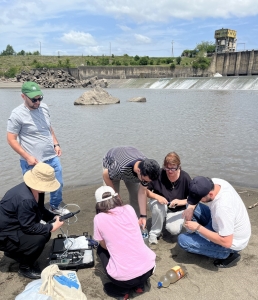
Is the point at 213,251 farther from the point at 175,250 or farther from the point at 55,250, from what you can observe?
the point at 55,250

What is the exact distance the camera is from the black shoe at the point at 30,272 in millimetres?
3361

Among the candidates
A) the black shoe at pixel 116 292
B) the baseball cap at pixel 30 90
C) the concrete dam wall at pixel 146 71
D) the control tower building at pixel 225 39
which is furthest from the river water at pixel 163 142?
the control tower building at pixel 225 39

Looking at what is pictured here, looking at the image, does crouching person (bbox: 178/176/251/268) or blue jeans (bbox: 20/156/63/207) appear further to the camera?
blue jeans (bbox: 20/156/63/207)

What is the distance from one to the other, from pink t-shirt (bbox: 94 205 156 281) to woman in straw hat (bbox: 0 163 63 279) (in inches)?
29.2

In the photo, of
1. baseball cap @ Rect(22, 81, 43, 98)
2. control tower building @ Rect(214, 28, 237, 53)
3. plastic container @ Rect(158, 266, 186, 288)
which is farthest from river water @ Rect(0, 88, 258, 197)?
control tower building @ Rect(214, 28, 237, 53)

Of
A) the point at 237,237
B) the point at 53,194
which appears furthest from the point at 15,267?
the point at 237,237

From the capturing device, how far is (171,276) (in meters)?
3.25

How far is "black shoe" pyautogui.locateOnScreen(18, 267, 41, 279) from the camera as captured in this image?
3361mm

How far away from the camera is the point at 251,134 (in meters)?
11.7

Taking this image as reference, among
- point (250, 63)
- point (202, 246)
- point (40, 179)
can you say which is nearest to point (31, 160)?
point (40, 179)

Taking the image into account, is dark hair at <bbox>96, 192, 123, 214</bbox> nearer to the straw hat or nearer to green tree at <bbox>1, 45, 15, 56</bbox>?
the straw hat

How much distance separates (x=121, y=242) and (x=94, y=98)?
24039 millimetres

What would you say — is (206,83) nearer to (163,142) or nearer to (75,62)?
(163,142)

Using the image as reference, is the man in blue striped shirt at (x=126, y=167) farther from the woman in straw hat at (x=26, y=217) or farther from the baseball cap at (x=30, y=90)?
the baseball cap at (x=30, y=90)
